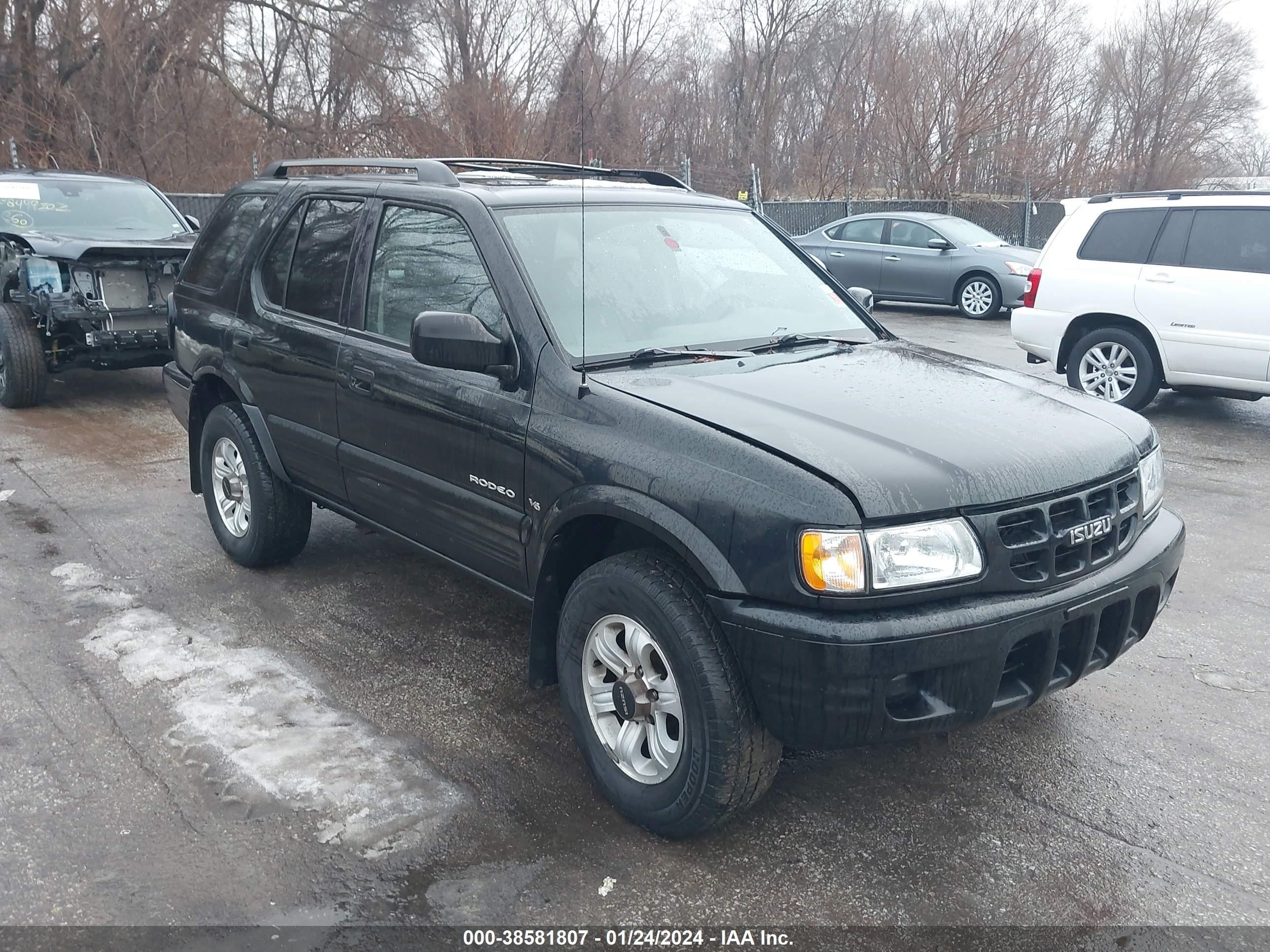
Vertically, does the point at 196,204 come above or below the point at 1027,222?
above

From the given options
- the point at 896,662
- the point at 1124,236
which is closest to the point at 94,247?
the point at 896,662

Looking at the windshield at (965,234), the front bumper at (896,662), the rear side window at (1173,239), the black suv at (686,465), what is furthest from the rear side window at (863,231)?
the front bumper at (896,662)

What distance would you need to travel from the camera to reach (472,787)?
3.36m

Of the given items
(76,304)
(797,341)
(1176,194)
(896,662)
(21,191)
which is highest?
(1176,194)

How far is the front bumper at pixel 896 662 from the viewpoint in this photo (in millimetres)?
2613

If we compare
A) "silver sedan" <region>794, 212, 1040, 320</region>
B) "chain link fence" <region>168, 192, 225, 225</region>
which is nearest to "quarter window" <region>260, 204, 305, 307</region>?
"silver sedan" <region>794, 212, 1040, 320</region>

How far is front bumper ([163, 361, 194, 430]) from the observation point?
550 cm

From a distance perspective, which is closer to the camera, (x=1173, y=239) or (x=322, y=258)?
(x=322, y=258)

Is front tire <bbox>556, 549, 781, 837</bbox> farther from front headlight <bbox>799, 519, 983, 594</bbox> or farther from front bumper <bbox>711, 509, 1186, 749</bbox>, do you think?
front headlight <bbox>799, 519, 983, 594</bbox>

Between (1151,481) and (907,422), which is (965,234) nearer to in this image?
(1151,481)

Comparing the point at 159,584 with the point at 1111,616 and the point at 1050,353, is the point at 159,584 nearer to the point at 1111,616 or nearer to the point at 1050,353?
the point at 1111,616

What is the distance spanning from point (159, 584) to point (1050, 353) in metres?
7.20

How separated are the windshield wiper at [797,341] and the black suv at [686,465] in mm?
20

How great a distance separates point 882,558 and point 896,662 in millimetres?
252
